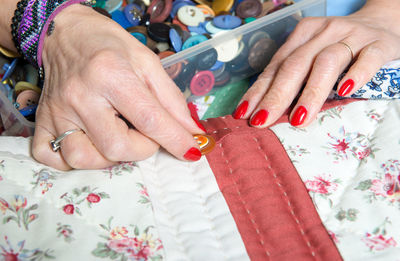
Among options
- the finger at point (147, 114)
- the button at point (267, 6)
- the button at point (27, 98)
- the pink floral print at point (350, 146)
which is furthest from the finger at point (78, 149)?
the button at point (267, 6)

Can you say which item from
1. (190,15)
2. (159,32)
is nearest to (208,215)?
(159,32)

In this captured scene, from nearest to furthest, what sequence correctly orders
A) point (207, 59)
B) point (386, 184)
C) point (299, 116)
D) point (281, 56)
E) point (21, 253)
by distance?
point (21, 253), point (386, 184), point (299, 116), point (281, 56), point (207, 59)

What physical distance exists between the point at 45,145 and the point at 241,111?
46 cm

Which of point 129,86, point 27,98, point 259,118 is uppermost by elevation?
point 129,86

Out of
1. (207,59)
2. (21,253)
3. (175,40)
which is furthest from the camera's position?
(175,40)

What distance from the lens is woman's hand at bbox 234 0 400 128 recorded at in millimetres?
873

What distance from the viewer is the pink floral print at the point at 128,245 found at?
625 millimetres

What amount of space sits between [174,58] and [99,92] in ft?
1.27

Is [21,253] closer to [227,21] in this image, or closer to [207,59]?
[207,59]

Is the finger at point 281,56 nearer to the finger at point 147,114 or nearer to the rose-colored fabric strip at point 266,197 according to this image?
the rose-colored fabric strip at point 266,197

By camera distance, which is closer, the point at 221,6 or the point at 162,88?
the point at 162,88

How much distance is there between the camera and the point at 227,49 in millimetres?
1187

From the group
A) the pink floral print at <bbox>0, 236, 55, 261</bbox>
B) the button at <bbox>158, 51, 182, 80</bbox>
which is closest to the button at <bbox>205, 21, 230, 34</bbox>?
the button at <bbox>158, 51, 182, 80</bbox>

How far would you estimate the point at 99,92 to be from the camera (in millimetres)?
741
